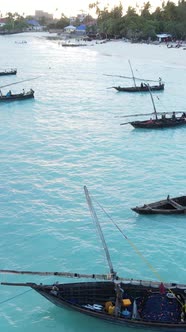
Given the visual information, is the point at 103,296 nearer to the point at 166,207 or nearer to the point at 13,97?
the point at 166,207

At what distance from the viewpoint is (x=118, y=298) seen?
15.5 meters

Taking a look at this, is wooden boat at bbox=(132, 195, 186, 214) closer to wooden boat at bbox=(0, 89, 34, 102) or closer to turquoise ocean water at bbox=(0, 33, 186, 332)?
turquoise ocean water at bbox=(0, 33, 186, 332)

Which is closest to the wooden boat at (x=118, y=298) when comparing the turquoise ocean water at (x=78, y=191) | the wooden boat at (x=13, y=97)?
the turquoise ocean water at (x=78, y=191)

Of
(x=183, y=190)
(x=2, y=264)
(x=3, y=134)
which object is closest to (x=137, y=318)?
(x=2, y=264)

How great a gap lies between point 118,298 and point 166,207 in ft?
32.7

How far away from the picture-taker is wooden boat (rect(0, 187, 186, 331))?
15398mm

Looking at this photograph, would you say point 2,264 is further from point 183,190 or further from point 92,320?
point 183,190

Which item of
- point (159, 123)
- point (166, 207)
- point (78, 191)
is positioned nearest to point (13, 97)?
point (159, 123)

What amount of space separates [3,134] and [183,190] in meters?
21.6

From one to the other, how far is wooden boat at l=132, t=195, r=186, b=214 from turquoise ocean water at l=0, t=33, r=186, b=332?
2.17 feet

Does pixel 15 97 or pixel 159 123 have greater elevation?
pixel 15 97

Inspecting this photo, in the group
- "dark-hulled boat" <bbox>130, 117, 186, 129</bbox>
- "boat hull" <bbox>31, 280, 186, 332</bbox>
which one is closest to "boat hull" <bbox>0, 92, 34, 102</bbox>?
"dark-hulled boat" <bbox>130, 117, 186, 129</bbox>

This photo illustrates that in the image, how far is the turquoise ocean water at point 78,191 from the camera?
1992 cm

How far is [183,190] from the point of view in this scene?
29266 mm
